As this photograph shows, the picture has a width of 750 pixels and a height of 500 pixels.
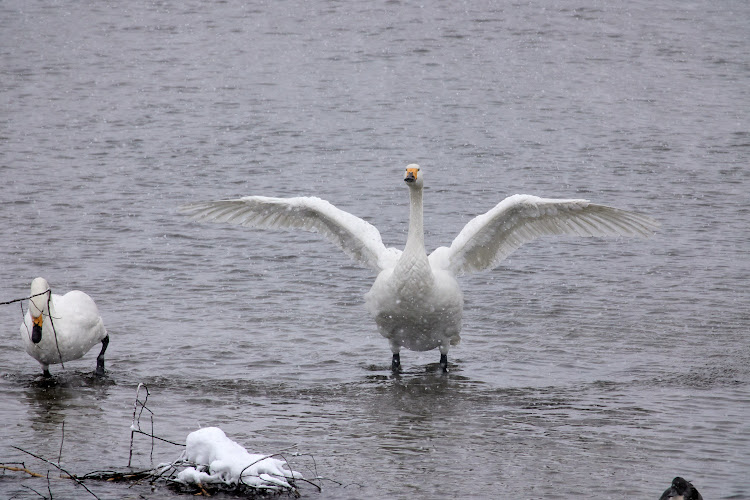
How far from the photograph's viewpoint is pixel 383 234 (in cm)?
1449

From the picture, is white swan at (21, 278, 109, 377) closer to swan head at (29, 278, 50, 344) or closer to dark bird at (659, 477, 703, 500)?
swan head at (29, 278, 50, 344)

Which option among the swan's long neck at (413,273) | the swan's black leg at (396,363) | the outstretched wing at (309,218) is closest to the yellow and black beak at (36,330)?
the outstretched wing at (309,218)

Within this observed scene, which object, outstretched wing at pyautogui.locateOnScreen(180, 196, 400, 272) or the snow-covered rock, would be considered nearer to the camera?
the snow-covered rock

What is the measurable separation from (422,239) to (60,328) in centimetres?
314

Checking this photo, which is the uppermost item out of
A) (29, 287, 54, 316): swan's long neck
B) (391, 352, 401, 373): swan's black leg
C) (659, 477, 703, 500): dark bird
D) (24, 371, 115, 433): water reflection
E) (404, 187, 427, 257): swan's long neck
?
(404, 187, 427, 257): swan's long neck

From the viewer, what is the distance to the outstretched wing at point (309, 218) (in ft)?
34.0

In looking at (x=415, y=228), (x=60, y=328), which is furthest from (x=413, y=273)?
(x=60, y=328)

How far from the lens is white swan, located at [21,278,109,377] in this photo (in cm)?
914

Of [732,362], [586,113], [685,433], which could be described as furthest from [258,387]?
[586,113]

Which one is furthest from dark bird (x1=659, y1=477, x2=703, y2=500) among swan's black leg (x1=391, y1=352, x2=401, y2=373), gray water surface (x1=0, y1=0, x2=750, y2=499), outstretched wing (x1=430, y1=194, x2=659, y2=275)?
swan's black leg (x1=391, y1=352, x2=401, y2=373)

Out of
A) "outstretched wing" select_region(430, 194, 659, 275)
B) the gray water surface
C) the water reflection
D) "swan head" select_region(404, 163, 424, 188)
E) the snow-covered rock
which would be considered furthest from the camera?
"swan head" select_region(404, 163, 424, 188)

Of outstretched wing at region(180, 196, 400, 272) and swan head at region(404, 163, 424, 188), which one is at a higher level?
swan head at region(404, 163, 424, 188)

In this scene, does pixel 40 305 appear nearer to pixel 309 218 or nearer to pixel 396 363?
pixel 309 218

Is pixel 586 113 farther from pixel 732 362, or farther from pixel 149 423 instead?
pixel 149 423
